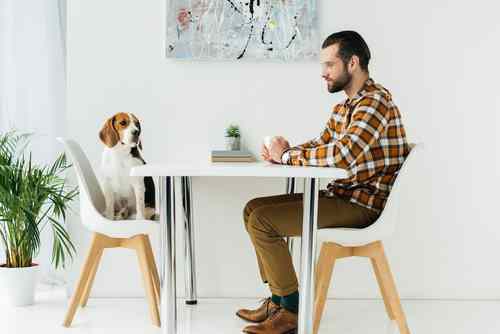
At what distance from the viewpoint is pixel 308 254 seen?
1943 mm

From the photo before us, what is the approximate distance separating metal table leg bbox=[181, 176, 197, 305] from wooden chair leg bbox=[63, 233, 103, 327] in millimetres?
490

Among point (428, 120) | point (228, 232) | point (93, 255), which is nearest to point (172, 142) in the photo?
point (228, 232)

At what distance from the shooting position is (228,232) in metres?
3.03

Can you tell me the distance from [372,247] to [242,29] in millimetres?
1253

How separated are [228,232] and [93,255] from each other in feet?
2.53

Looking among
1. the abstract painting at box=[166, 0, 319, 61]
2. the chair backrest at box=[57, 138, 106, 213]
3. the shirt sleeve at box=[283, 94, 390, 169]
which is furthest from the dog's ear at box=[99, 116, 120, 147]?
the shirt sleeve at box=[283, 94, 390, 169]

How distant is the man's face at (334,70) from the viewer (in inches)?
93.1

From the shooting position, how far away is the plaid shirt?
2113 millimetres

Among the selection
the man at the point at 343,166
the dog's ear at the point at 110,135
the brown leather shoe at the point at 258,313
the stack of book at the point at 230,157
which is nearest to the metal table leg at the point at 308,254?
the man at the point at 343,166

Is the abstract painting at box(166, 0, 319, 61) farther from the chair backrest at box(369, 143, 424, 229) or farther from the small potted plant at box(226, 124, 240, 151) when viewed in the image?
the chair backrest at box(369, 143, 424, 229)

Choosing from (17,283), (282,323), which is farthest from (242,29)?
(17,283)

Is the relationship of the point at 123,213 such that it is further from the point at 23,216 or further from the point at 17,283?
the point at 17,283

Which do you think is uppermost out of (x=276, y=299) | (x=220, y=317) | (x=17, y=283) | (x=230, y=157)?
(x=230, y=157)

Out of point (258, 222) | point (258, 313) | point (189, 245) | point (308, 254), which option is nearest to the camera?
point (308, 254)
